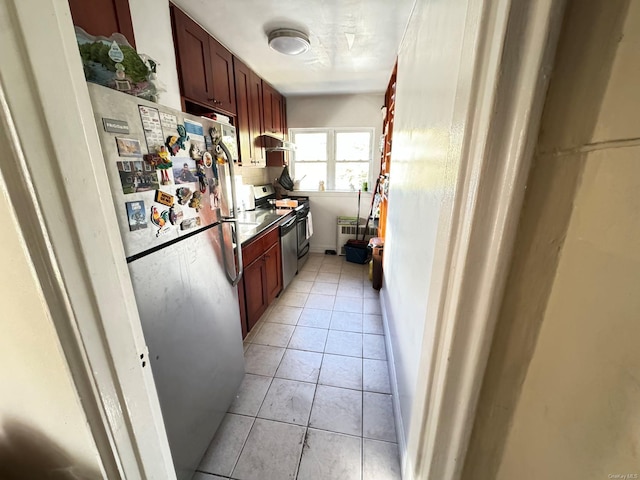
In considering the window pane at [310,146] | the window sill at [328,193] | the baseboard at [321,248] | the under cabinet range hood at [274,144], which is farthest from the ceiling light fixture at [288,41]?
the baseboard at [321,248]

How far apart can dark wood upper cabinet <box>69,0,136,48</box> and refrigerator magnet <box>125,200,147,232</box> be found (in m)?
1.01

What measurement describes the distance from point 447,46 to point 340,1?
122cm

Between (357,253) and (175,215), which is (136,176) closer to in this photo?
(175,215)

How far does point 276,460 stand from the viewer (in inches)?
53.0

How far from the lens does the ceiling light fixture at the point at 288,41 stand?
199cm

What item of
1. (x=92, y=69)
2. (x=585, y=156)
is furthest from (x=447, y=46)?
(x=92, y=69)

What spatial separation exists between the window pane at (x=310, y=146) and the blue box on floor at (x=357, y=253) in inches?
61.6

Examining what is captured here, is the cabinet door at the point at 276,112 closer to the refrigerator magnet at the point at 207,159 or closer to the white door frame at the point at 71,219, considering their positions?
the refrigerator magnet at the point at 207,159

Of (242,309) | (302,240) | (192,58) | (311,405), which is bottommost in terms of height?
(311,405)

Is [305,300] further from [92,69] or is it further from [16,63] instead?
[16,63]

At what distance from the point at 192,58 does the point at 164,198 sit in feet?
4.92

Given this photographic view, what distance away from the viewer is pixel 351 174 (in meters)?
4.31

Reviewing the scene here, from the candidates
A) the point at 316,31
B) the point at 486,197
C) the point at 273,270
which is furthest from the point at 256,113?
the point at 486,197

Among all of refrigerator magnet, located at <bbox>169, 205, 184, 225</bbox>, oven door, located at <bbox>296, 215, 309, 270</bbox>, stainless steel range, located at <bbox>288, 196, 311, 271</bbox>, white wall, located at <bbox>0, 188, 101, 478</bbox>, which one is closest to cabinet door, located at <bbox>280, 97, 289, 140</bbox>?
stainless steel range, located at <bbox>288, 196, 311, 271</bbox>
